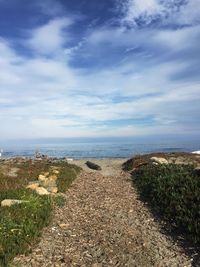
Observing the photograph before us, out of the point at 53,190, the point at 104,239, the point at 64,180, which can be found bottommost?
the point at 104,239

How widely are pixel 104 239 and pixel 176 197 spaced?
531 centimetres

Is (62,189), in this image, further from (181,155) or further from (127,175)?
(181,155)

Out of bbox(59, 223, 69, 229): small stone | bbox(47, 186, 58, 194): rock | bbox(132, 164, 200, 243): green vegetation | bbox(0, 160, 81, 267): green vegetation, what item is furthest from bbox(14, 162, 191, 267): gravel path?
bbox(47, 186, 58, 194): rock

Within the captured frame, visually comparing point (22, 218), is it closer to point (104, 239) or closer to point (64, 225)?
point (64, 225)

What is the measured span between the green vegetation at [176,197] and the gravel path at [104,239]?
0.75m

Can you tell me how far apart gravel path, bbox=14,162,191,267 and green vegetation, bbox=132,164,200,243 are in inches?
29.7

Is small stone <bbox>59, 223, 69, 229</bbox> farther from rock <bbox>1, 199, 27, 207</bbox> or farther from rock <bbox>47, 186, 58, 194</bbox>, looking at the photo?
rock <bbox>47, 186, 58, 194</bbox>

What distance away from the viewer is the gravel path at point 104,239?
11.3 metres

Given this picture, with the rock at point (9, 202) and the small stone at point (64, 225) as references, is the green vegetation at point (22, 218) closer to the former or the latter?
the rock at point (9, 202)

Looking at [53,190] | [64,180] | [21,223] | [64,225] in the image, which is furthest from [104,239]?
[64,180]

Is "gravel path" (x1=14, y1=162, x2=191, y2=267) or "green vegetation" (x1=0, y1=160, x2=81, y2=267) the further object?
"green vegetation" (x1=0, y1=160, x2=81, y2=267)

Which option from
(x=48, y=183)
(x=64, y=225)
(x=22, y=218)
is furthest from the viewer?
(x=48, y=183)

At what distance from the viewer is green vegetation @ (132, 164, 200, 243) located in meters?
14.2

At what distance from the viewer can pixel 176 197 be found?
57.5 feet
